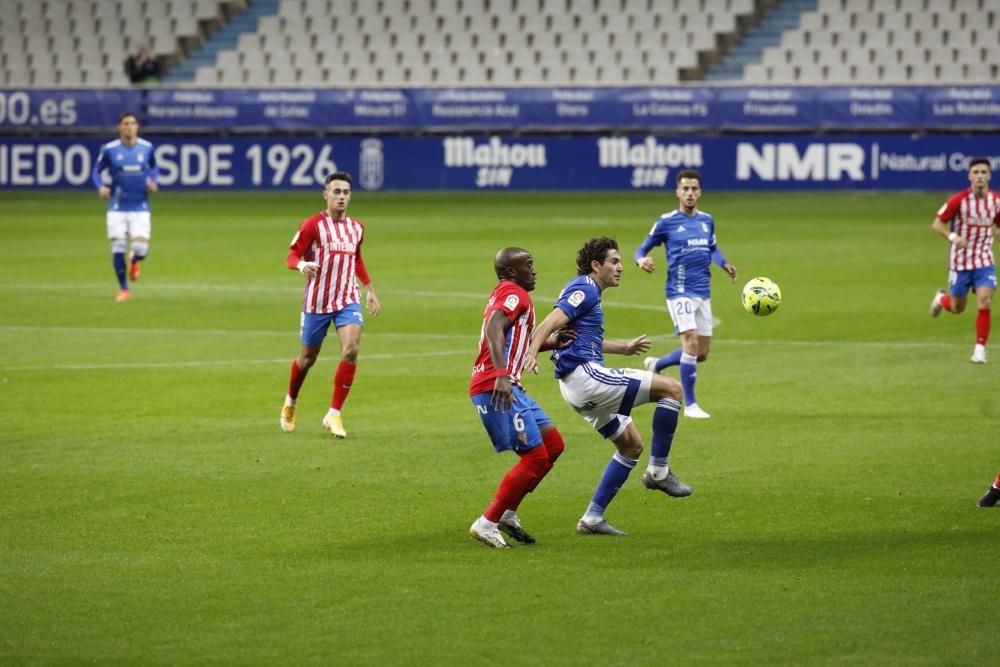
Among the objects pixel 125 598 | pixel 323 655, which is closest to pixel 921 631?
pixel 323 655

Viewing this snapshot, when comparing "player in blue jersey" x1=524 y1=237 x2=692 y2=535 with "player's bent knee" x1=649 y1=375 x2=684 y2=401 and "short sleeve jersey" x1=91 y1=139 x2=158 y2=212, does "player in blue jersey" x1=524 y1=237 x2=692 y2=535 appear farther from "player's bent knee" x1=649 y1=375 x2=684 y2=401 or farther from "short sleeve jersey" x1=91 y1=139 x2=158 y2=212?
"short sleeve jersey" x1=91 y1=139 x2=158 y2=212

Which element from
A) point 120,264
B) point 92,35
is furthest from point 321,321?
point 92,35

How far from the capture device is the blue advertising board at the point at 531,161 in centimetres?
3956

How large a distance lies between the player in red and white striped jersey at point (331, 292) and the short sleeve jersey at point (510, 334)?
3931 mm

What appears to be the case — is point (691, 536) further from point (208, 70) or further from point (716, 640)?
point (208, 70)

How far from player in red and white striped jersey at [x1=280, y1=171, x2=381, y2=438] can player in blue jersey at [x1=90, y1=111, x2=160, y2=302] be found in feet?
35.0

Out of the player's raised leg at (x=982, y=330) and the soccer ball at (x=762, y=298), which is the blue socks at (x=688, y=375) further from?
the player's raised leg at (x=982, y=330)

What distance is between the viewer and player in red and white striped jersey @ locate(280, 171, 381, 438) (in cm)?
1347

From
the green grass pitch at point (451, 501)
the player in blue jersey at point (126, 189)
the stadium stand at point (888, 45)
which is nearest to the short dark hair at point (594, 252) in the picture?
the green grass pitch at point (451, 501)

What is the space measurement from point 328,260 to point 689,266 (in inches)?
131

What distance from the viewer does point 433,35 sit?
1905 inches

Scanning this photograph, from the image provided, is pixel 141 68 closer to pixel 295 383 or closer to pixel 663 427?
pixel 295 383

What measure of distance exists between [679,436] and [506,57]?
114 ft

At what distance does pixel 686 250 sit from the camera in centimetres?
1492
